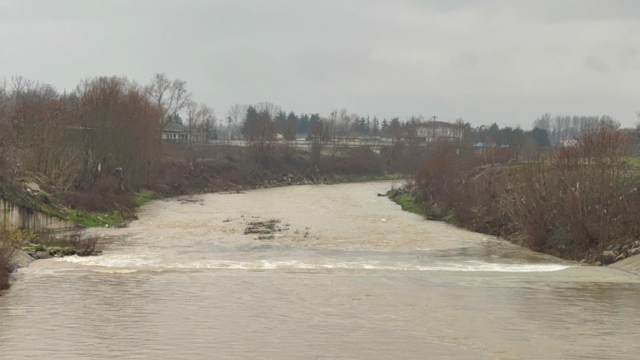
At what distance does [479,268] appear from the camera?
27.1m

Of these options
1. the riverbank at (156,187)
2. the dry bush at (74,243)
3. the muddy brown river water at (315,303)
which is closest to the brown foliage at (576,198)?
the muddy brown river water at (315,303)

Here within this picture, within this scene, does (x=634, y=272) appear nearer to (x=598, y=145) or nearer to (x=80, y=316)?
(x=598, y=145)

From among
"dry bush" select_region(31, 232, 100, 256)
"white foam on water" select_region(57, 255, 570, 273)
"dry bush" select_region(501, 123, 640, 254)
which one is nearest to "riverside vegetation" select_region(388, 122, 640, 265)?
"dry bush" select_region(501, 123, 640, 254)

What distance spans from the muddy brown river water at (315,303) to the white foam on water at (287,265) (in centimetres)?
8

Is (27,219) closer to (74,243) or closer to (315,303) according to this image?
(74,243)

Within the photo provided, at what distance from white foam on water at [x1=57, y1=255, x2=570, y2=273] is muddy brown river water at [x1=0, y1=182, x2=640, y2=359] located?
76mm

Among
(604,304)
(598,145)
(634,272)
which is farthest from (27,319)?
(598,145)

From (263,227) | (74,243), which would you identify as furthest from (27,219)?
(263,227)

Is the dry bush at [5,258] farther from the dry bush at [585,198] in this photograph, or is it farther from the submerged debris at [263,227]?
the dry bush at [585,198]

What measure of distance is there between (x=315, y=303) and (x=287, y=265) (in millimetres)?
7400

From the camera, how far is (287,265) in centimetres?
2698

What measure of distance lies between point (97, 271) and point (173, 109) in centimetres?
8714

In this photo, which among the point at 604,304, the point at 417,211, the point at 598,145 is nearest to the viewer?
the point at 604,304

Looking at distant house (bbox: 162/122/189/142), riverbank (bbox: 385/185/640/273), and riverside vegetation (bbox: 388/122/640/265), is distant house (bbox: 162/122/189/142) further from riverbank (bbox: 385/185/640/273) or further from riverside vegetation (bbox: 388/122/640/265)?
riverside vegetation (bbox: 388/122/640/265)
